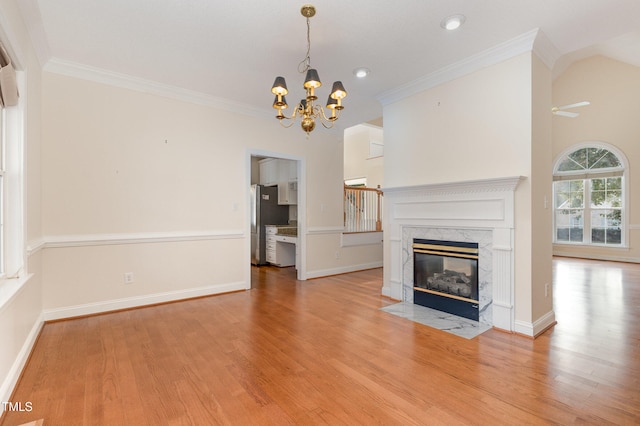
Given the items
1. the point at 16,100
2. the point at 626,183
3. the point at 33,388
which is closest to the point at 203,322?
the point at 33,388

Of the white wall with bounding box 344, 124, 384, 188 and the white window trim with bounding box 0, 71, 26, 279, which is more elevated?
the white wall with bounding box 344, 124, 384, 188

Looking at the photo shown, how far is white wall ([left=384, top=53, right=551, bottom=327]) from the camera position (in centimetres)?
290

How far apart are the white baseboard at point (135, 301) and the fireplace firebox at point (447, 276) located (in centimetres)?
254

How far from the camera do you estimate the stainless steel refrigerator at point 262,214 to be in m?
6.89

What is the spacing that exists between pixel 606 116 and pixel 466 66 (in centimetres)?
657

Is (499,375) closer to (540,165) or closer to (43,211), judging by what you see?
(540,165)

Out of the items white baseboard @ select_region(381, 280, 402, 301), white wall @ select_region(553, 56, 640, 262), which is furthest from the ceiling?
white wall @ select_region(553, 56, 640, 262)

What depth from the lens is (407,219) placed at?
155 inches

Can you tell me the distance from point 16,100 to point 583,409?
4.23m

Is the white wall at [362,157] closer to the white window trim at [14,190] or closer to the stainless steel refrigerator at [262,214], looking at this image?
the stainless steel refrigerator at [262,214]

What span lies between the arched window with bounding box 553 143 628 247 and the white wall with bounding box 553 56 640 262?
0.54 feet

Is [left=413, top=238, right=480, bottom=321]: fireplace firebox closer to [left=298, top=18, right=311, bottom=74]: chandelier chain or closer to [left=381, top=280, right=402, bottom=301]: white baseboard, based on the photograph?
[left=381, top=280, right=402, bottom=301]: white baseboard

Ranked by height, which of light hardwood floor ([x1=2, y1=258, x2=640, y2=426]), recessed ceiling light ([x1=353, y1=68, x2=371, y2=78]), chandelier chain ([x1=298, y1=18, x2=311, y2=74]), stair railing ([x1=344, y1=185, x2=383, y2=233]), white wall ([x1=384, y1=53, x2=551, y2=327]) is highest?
recessed ceiling light ([x1=353, y1=68, x2=371, y2=78])

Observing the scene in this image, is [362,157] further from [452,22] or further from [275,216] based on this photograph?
[452,22]
